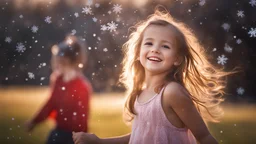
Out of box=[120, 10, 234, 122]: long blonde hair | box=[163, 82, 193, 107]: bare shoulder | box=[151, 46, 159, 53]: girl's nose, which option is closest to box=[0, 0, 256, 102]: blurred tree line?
box=[120, 10, 234, 122]: long blonde hair

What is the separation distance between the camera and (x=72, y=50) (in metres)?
1.88

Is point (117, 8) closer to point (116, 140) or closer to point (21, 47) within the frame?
point (21, 47)

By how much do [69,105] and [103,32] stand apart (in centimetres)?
40

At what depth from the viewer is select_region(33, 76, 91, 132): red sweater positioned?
6.08 ft

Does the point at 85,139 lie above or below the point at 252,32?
below

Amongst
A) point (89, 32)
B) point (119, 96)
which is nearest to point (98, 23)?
point (89, 32)

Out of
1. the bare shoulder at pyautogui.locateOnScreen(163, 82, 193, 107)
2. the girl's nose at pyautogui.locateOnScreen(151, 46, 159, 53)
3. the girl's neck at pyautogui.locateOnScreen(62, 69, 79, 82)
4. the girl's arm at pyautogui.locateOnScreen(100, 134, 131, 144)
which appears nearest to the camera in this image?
the bare shoulder at pyautogui.locateOnScreen(163, 82, 193, 107)

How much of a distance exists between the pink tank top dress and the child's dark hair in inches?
19.3

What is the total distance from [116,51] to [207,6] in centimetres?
51

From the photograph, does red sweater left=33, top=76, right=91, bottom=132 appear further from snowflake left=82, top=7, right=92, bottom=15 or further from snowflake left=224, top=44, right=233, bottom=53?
snowflake left=224, top=44, right=233, bottom=53

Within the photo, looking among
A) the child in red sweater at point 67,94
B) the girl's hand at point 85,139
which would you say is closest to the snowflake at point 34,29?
the child in red sweater at point 67,94

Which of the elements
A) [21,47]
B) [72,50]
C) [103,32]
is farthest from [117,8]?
[21,47]

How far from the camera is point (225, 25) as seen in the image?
6.27 ft

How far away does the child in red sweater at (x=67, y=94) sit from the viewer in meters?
1.85
